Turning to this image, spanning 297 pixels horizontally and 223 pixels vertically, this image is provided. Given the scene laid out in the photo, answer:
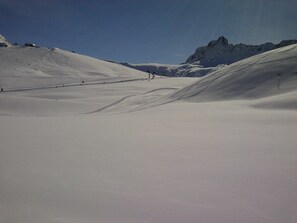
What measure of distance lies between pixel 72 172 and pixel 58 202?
2.22 ft

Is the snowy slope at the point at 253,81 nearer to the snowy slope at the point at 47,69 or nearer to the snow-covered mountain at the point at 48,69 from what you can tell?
the snow-covered mountain at the point at 48,69

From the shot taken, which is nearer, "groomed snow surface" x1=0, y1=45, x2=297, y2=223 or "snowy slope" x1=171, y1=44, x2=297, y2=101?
"groomed snow surface" x1=0, y1=45, x2=297, y2=223

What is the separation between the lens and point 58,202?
1986mm

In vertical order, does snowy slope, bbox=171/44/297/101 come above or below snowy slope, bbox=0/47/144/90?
below

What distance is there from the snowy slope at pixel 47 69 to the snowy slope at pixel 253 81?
84.1 ft

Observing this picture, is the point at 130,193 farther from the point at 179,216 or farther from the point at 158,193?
the point at 179,216

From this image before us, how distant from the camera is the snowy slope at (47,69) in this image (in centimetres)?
3944

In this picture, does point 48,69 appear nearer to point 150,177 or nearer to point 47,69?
point 47,69

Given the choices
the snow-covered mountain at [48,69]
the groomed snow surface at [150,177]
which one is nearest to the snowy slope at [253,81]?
the groomed snow surface at [150,177]

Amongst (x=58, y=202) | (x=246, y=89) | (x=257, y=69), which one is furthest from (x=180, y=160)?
(x=257, y=69)

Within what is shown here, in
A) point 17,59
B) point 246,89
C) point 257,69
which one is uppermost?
point 17,59

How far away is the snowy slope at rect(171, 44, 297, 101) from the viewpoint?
14117 millimetres

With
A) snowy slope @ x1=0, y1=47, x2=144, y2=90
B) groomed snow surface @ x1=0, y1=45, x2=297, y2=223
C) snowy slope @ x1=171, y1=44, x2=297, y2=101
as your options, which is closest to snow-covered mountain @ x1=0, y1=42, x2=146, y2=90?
snowy slope @ x1=0, y1=47, x2=144, y2=90

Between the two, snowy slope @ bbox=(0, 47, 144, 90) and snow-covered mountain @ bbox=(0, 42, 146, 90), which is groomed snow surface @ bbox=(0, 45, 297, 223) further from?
snowy slope @ bbox=(0, 47, 144, 90)
